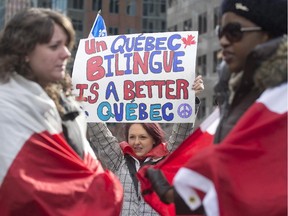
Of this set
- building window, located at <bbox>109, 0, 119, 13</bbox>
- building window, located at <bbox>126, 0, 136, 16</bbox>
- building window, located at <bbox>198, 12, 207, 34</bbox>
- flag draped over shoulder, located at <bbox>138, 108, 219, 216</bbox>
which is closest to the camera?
flag draped over shoulder, located at <bbox>138, 108, 219, 216</bbox>

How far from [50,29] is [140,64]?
9.49ft

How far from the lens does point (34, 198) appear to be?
3.67 m

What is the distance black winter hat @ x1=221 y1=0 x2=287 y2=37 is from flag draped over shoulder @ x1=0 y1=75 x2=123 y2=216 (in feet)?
3.63

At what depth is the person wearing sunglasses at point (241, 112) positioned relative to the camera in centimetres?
318

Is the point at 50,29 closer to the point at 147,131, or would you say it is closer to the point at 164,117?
the point at 147,131

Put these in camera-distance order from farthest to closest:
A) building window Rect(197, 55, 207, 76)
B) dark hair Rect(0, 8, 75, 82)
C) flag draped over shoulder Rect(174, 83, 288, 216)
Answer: building window Rect(197, 55, 207, 76)
dark hair Rect(0, 8, 75, 82)
flag draped over shoulder Rect(174, 83, 288, 216)

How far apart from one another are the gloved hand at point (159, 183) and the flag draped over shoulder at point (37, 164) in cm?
30

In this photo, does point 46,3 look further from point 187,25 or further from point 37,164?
point 37,164

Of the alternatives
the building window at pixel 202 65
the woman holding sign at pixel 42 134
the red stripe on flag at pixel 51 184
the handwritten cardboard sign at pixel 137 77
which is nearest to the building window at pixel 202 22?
the building window at pixel 202 65

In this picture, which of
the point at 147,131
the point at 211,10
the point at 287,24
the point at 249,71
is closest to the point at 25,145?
the point at 249,71

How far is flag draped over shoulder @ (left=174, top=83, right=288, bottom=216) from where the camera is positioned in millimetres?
3152

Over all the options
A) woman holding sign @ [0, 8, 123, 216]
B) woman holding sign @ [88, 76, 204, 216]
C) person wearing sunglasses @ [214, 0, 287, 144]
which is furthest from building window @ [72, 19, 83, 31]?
person wearing sunglasses @ [214, 0, 287, 144]

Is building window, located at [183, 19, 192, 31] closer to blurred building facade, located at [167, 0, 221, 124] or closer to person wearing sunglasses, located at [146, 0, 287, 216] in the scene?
blurred building facade, located at [167, 0, 221, 124]

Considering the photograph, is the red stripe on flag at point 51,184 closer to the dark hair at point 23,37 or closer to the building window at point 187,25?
the dark hair at point 23,37
